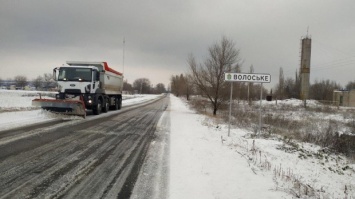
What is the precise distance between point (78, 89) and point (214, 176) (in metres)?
15.2

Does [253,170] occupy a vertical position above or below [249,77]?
below

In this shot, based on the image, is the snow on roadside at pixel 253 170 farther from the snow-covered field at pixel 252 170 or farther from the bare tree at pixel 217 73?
the bare tree at pixel 217 73

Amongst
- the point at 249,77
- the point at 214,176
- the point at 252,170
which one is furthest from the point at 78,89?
the point at 214,176

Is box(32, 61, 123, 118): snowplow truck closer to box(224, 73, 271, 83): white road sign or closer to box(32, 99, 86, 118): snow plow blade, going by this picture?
box(32, 99, 86, 118): snow plow blade

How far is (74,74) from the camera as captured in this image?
20125 mm

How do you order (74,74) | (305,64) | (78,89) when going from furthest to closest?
(305,64) → (74,74) → (78,89)

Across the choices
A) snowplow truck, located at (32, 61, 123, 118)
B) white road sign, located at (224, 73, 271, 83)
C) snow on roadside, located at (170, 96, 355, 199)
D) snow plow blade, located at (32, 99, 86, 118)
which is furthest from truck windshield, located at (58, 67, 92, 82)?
white road sign, located at (224, 73, 271, 83)

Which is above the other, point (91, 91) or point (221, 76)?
point (221, 76)

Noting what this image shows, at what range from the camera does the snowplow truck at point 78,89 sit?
59.7 ft

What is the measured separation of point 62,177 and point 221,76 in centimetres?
2190

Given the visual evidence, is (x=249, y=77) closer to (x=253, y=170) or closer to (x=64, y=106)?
(x=253, y=170)

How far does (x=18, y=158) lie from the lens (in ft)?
23.9

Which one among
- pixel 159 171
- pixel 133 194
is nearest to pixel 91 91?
pixel 159 171

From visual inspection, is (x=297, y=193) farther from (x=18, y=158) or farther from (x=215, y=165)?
(x=18, y=158)
